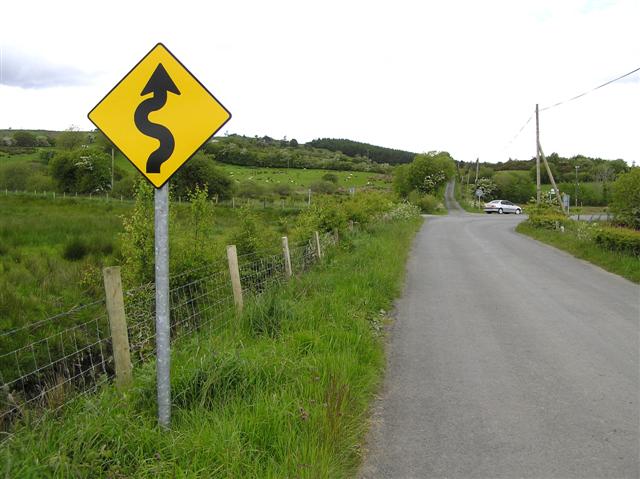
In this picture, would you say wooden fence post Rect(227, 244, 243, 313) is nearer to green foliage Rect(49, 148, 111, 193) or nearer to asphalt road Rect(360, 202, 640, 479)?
asphalt road Rect(360, 202, 640, 479)

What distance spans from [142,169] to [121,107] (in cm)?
41

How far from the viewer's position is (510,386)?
489cm

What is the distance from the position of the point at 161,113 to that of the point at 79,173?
60937mm

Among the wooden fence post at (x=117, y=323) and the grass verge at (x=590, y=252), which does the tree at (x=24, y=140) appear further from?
the wooden fence post at (x=117, y=323)

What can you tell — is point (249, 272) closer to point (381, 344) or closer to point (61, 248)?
point (381, 344)

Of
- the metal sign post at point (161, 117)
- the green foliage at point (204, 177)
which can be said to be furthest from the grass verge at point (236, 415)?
the green foliage at point (204, 177)

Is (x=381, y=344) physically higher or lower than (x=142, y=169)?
lower

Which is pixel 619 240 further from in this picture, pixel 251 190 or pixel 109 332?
pixel 251 190

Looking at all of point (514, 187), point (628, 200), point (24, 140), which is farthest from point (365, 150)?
point (628, 200)

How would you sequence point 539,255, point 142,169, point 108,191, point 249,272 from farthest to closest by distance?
point 108,191 < point 539,255 < point 249,272 < point 142,169

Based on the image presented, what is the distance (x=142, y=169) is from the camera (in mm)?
3047

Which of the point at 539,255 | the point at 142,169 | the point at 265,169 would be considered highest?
the point at 265,169

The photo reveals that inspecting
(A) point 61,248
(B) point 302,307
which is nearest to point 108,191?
(A) point 61,248

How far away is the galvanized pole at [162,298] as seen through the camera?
9.91 ft
